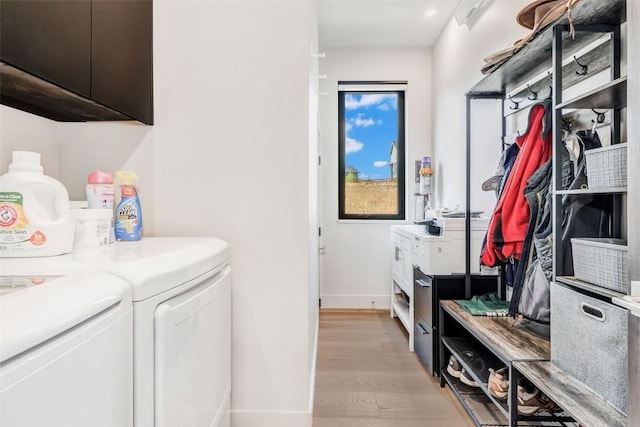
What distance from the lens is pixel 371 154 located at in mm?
3992

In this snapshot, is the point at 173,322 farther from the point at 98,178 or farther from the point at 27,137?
the point at 27,137

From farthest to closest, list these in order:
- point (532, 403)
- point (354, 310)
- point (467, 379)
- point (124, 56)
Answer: point (354, 310) → point (467, 379) → point (532, 403) → point (124, 56)

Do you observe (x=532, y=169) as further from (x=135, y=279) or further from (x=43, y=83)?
(x=43, y=83)

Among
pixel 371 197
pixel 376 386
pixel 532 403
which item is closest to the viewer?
pixel 532 403

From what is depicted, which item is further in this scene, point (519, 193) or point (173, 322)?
point (519, 193)

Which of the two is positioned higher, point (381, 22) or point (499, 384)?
point (381, 22)

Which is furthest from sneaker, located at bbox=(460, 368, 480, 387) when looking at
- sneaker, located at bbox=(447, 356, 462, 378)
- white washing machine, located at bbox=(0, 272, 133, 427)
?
white washing machine, located at bbox=(0, 272, 133, 427)

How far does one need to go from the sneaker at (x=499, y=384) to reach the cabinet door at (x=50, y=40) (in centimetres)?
197

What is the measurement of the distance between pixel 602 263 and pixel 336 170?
2.87 m

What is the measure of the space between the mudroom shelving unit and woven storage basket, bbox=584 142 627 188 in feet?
0.10

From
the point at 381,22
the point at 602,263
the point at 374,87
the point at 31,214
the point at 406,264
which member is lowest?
the point at 406,264

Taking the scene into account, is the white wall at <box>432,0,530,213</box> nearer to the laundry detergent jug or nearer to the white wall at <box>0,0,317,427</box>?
the white wall at <box>0,0,317,427</box>

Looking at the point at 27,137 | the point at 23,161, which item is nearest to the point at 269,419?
the point at 23,161

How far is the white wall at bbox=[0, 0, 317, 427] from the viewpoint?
5.02ft
